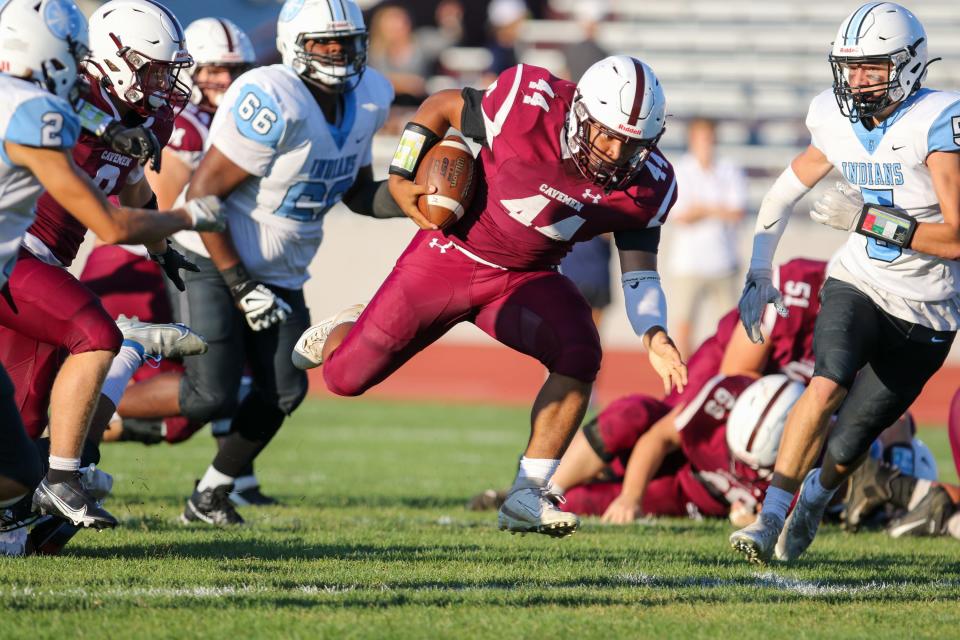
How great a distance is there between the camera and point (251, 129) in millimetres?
4973

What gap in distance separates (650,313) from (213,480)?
203 cm

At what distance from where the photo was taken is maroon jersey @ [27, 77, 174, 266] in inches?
170

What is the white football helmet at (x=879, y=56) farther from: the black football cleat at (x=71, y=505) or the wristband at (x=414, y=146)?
the black football cleat at (x=71, y=505)

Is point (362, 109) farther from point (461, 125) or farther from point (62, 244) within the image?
point (62, 244)

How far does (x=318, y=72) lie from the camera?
202 inches

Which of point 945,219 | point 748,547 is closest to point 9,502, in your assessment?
point 748,547

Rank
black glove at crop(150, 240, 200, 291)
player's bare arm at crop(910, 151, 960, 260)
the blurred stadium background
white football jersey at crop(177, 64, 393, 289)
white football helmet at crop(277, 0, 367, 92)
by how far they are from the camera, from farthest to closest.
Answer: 1. the blurred stadium background
2. white football helmet at crop(277, 0, 367, 92)
3. white football jersey at crop(177, 64, 393, 289)
4. black glove at crop(150, 240, 200, 291)
5. player's bare arm at crop(910, 151, 960, 260)

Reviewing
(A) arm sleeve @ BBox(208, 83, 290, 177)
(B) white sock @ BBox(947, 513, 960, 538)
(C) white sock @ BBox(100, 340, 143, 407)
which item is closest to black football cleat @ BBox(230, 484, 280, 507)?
(C) white sock @ BBox(100, 340, 143, 407)

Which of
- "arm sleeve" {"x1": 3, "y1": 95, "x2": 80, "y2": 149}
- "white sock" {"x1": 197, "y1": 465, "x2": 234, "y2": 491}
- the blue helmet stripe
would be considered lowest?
"white sock" {"x1": 197, "y1": 465, "x2": 234, "y2": 491}

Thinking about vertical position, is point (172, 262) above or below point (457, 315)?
above

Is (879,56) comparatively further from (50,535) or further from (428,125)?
(50,535)

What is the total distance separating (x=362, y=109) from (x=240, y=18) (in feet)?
42.2

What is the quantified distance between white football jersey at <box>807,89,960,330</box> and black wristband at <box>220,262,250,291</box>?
2.21 metres

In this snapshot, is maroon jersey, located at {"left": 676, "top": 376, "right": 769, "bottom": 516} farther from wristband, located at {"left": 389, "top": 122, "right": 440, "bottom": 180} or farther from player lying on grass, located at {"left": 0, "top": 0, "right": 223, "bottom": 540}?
player lying on grass, located at {"left": 0, "top": 0, "right": 223, "bottom": 540}
